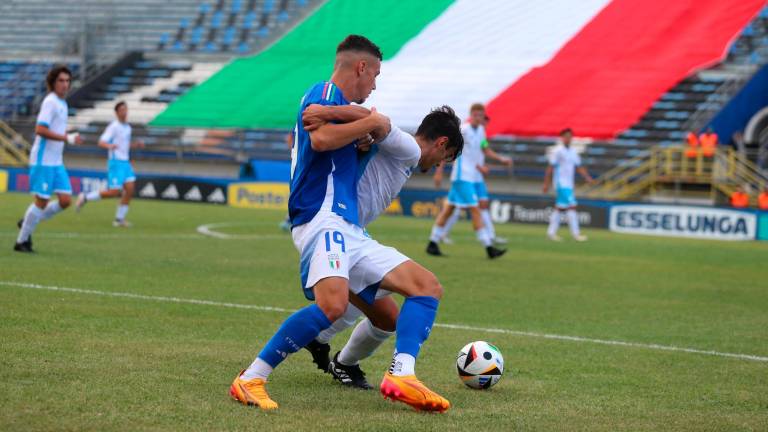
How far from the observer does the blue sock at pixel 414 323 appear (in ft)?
19.9

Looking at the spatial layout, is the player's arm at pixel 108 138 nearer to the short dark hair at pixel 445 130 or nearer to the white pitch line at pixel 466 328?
the white pitch line at pixel 466 328

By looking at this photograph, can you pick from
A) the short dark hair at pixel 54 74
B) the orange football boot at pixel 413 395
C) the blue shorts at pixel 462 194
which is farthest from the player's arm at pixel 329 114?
the blue shorts at pixel 462 194

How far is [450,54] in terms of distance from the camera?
41.1m

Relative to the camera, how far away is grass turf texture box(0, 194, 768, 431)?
225 inches

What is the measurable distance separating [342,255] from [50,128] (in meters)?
9.75

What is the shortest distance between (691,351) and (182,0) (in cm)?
4087

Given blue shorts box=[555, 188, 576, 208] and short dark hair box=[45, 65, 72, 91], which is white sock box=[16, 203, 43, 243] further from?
blue shorts box=[555, 188, 576, 208]

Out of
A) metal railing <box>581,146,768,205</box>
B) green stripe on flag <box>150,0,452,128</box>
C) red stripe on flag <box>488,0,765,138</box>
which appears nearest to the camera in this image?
metal railing <box>581,146,768,205</box>

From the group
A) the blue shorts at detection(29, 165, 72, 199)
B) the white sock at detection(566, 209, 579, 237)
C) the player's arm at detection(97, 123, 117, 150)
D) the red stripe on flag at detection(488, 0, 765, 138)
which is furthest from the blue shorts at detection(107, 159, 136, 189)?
the red stripe on flag at detection(488, 0, 765, 138)

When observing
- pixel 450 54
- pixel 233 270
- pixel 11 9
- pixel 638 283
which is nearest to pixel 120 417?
pixel 233 270

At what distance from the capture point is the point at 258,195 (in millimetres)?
32094

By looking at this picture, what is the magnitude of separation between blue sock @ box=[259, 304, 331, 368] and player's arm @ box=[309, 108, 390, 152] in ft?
2.78

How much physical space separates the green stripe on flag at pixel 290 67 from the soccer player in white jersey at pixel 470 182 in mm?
19265

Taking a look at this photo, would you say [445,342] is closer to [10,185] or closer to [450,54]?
[10,185]
